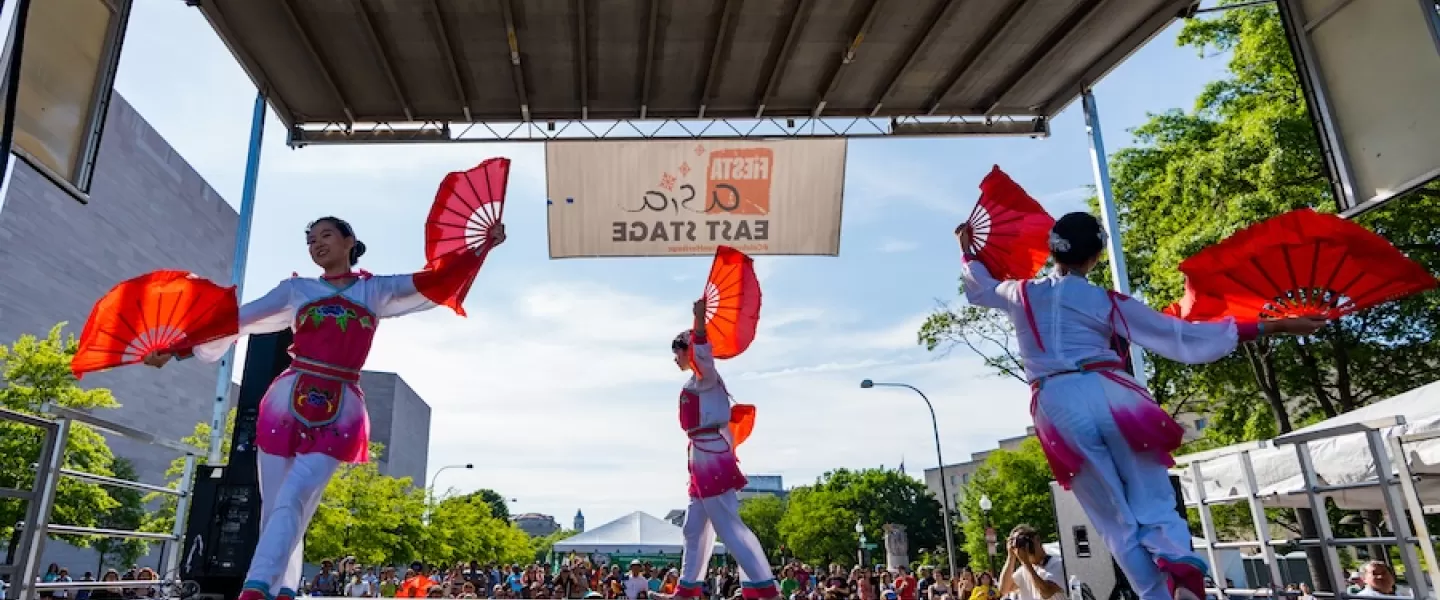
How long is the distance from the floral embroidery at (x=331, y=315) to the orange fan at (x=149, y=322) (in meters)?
0.42

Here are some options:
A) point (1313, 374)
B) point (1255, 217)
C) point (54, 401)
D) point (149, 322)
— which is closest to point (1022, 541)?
point (149, 322)

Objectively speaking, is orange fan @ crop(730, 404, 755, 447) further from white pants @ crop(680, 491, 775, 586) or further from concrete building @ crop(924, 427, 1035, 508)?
concrete building @ crop(924, 427, 1035, 508)

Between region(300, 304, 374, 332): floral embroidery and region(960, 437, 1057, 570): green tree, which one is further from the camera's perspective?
region(960, 437, 1057, 570): green tree

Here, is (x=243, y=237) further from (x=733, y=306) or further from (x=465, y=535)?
(x=465, y=535)

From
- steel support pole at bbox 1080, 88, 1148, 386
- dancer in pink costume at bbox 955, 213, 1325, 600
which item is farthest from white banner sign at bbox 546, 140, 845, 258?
dancer in pink costume at bbox 955, 213, 1325, 600

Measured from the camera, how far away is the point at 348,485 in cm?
2545

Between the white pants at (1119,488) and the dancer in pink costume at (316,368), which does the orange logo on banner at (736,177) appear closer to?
the dancer in pink costume at (316,368)

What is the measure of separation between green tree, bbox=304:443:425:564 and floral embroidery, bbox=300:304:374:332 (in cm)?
2156

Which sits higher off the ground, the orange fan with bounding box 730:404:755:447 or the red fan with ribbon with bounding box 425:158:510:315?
the red fan with ribbon with bounding box 425:158:510:315

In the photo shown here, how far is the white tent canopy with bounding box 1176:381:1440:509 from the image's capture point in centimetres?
477

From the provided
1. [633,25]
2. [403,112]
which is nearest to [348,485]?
[403,112]

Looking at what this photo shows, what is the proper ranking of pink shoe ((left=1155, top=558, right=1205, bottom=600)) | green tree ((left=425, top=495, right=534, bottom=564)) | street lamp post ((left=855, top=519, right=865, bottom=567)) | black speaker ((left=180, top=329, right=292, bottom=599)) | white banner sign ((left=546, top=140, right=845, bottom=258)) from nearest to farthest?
pink shoe ((left=1155, top=558, right=1205, bottom=600)) → black speaker ((left=180, top=329, right=292, bottom=599)) → white banner sign ((left=546, top=140, right=845, bottom=258)) → green tree ((left=425, top=495, right=534, bottom=564)) → street lamp post ((left=855, top=519, right=865, bottom=567))

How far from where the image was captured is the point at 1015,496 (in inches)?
1537

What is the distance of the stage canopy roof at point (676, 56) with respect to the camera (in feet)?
22.9
